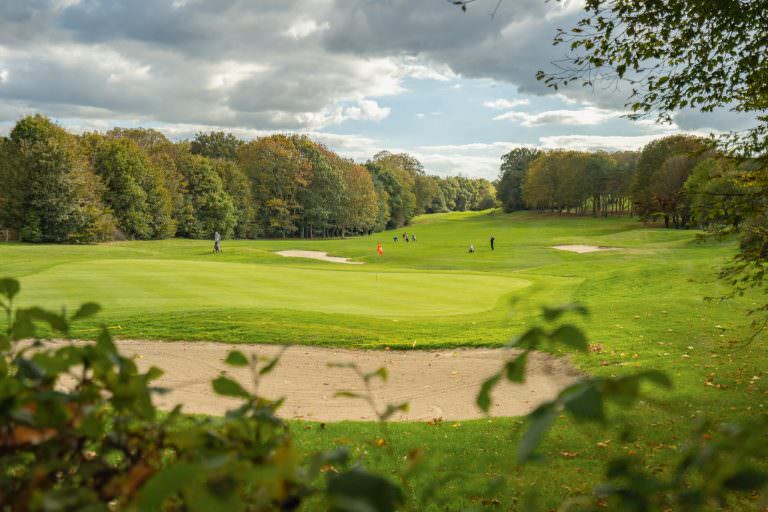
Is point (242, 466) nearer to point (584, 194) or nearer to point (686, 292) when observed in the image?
point (686, 292)

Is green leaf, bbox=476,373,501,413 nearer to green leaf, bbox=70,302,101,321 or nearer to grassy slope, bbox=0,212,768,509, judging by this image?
grassy slope, bbox=0,212,768,509

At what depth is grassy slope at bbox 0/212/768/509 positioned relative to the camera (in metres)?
7.44

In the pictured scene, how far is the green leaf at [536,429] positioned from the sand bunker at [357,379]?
31.7 feet

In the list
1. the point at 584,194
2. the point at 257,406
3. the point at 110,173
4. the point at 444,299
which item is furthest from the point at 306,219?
the point at 257,406

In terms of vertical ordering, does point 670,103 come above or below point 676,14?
below

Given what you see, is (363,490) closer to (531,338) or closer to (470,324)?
(531,338)

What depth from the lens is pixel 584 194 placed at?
101125 mm

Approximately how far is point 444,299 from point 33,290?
564 inches

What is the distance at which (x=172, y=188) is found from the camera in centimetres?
7594

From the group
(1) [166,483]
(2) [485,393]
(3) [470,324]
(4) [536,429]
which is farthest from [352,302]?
(1) [166,483]

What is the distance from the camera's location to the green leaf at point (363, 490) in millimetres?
1023

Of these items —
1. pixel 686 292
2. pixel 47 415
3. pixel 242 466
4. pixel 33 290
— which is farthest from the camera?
pixel 686 292

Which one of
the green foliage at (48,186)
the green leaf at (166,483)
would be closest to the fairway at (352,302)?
the green leaf at (166,483)

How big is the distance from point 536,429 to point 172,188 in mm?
80626
